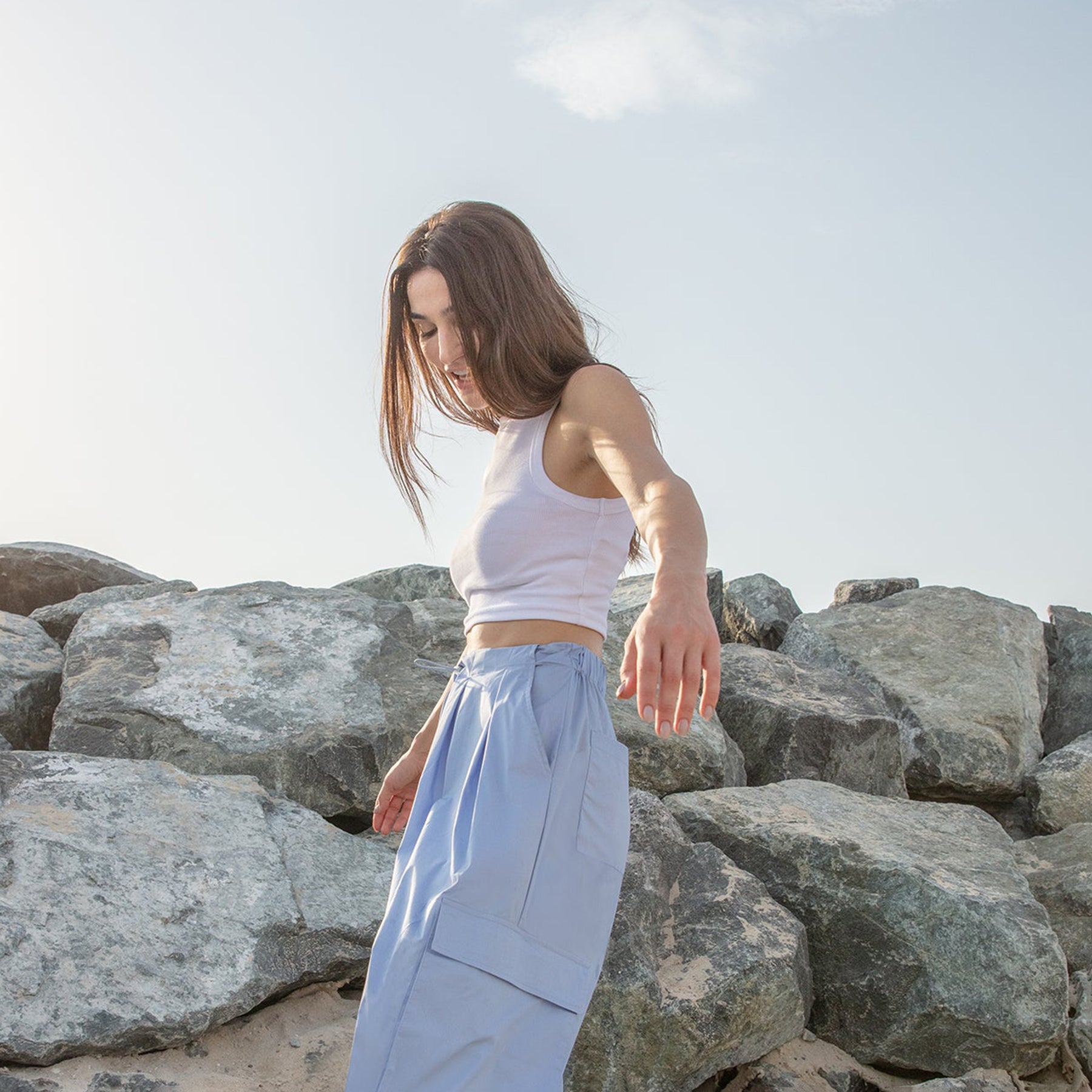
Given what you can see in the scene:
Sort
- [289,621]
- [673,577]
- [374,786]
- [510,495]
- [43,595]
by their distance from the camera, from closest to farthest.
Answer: [673,577] → [510,495] → [374,786] → [289,621] → [43,595]

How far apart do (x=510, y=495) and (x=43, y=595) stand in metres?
3.99

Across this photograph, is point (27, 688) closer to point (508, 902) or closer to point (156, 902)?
point (156, 902)

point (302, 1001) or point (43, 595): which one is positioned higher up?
point (43, 595)

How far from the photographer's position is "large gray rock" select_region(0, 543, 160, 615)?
17.4ft

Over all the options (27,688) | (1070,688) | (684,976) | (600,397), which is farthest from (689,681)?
(1070,688)

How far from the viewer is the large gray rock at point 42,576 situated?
209 inches

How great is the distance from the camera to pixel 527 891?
5.83 ft

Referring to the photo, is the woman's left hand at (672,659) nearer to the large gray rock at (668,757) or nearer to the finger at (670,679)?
the finger at (670,679)

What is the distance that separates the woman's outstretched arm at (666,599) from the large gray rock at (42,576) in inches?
163

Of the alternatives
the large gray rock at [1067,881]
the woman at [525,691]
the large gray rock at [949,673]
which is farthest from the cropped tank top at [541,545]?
the large gray rock at [949,673]

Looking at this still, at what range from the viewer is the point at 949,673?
5.46m

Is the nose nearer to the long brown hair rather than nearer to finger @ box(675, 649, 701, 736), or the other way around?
the long brown hair

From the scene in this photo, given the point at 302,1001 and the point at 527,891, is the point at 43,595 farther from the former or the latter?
the point at 527,891

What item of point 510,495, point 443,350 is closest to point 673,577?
point 510,495
